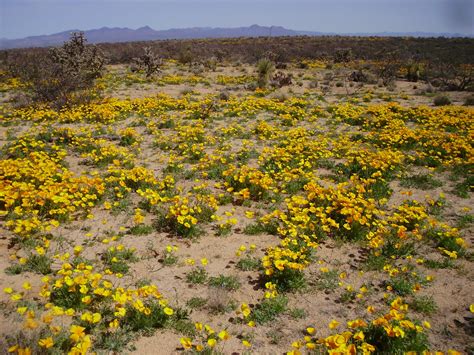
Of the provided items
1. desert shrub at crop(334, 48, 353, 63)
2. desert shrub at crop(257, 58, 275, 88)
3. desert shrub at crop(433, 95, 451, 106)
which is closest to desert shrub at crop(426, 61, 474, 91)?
desert shrub at crop(433, 95, 451, 106)

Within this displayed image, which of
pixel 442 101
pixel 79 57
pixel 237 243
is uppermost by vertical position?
pixel 79 57

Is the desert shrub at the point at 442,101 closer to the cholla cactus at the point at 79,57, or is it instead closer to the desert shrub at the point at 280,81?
the desert shrub at the point at 280,81

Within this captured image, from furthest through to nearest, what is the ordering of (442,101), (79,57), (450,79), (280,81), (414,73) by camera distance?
(414,73) → (450,79) → (280,81) → (79,57) → (442,101)

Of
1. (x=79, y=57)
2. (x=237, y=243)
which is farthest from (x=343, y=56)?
(x=237, y=243)

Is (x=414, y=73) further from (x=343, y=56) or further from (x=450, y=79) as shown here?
(x=343, y=56)

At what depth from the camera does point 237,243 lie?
6496mm

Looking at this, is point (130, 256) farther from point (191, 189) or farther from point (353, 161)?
point (353, 161)

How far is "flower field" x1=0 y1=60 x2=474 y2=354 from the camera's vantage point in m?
4.39

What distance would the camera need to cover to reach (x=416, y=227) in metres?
6.88

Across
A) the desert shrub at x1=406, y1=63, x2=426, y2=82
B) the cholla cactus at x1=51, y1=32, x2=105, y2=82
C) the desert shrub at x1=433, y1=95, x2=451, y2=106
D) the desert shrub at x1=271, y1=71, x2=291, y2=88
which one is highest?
the cholla cactus at x1=51, y1=32, x2=105, y2=82

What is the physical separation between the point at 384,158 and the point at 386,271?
4.54m

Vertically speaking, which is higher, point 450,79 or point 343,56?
point 343,56

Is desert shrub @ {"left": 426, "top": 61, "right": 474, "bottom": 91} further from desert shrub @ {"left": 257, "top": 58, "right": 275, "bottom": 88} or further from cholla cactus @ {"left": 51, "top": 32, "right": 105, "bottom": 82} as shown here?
cholla cactus @ {"left": 51, "top": 32, "right": 105, "bottom": 82}

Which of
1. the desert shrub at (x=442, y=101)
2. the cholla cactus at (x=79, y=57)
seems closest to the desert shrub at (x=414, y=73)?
the desert shrub at (x=442, y=101)
